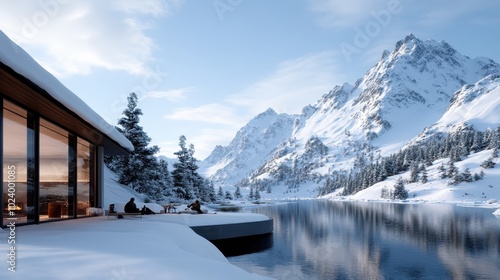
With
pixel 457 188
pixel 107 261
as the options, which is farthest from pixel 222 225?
pixel 457 188

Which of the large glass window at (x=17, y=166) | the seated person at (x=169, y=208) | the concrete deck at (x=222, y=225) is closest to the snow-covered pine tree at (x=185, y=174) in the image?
the seated person at (x=169, y=208)

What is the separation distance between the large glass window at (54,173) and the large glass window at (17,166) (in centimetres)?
139

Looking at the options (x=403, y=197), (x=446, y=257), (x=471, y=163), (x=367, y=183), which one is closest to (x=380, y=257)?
(x=446, y=257)

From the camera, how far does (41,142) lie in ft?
46.4

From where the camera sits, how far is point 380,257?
50.9ft

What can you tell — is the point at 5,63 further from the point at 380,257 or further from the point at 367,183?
the point at 367,183

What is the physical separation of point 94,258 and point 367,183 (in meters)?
123

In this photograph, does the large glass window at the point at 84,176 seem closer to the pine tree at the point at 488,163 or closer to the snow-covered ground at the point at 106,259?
the snow-covered ground at the point at 106,259

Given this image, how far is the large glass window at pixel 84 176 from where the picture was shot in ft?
59.5

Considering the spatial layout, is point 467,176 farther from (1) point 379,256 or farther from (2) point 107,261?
(2) point 107,261

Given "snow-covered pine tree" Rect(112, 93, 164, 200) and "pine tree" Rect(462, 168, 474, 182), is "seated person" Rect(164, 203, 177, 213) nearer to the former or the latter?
"snow-covered pine tree" Rect(112, 93, 164, 200)

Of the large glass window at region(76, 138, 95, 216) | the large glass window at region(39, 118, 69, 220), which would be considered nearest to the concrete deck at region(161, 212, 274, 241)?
the large glass window at region(76, 138, 95, 216)

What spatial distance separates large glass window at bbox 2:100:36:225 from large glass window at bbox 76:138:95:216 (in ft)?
16.8

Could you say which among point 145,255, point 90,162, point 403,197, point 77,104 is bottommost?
point 403,197
